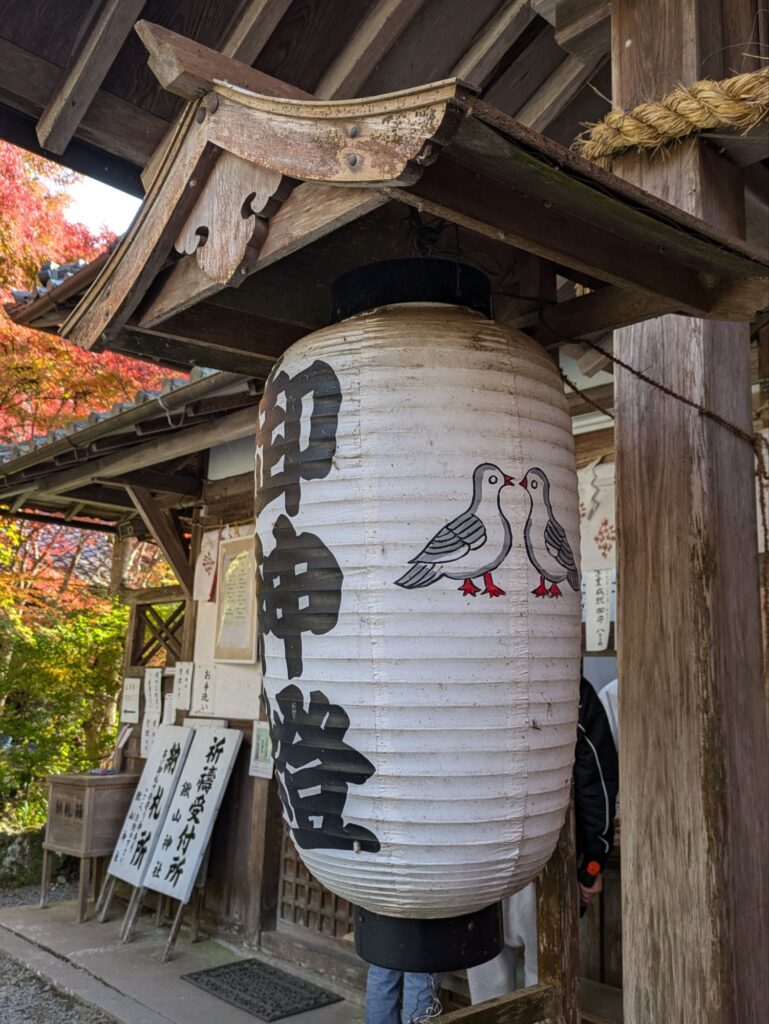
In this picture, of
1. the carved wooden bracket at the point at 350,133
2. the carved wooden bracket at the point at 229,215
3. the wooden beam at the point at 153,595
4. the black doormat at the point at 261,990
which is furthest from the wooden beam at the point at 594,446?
the wooden beam at the point at 153,595

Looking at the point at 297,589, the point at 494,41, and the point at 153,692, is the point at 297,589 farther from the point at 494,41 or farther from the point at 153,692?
the point at 153,692

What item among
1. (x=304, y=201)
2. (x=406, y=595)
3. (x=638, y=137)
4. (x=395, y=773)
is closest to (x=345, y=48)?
(x=638, y=137)

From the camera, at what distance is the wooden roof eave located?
1428 mm

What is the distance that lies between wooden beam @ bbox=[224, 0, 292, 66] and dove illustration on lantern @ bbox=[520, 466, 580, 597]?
6.42 ft

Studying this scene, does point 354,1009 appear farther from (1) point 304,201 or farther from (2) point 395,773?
(1) point 304,201

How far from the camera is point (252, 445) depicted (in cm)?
731

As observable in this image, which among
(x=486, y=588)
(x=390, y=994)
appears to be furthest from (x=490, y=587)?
(x=390, y=994)

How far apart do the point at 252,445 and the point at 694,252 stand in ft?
18.7

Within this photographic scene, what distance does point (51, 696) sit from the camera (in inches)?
421

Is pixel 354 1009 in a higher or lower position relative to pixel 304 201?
lower

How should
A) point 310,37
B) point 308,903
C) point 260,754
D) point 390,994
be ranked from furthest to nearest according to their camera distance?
1. point 260,754
2. point 308,903
3. point 390,994
4. point 310,37

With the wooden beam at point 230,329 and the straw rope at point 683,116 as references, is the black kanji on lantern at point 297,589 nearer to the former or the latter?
the wooden beam at point 230,329

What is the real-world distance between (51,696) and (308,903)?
5562mm

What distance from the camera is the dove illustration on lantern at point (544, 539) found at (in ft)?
6.19
